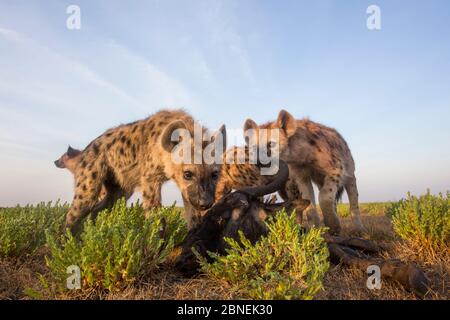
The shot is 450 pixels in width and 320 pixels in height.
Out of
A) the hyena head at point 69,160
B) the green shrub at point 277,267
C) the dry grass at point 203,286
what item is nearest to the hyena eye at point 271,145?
the dry grass at point 203,286

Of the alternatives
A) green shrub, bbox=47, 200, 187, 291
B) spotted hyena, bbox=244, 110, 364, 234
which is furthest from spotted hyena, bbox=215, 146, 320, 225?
green shrub, bbox=47, 200, 187, 291

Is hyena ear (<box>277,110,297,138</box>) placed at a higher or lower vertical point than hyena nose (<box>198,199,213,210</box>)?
higher

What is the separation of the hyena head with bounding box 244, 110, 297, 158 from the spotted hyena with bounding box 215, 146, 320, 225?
0.44 metres

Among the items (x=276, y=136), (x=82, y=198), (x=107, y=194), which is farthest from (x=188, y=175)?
(x=276, y=136)

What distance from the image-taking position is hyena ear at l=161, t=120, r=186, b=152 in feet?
18.6

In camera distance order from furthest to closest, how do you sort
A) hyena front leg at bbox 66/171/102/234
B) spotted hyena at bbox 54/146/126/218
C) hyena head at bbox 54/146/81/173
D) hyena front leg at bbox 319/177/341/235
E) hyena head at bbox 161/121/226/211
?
hyena head at bbox 54/146/81/173, spotted hyena at bbox 54/146/126/218, hyena front leg at bbox 319/177/341/235, hyena front leg at bbox 66/171/102/234, hyena head at bbox 161/121/226/211

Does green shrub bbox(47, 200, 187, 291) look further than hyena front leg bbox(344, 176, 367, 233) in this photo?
No

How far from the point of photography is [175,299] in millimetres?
3006

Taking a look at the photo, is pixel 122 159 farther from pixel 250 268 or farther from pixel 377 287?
pixel 377 287

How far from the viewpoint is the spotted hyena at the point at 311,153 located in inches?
269

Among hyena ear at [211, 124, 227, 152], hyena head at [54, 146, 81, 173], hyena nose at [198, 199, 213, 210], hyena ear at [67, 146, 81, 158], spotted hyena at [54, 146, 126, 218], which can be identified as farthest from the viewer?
hyena ear at [67, 146, 81, 158]

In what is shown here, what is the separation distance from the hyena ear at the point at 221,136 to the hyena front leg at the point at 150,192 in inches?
47.5

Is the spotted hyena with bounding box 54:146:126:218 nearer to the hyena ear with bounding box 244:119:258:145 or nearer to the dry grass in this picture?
the dry grass

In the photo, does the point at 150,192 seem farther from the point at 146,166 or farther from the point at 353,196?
the point at 353,196
